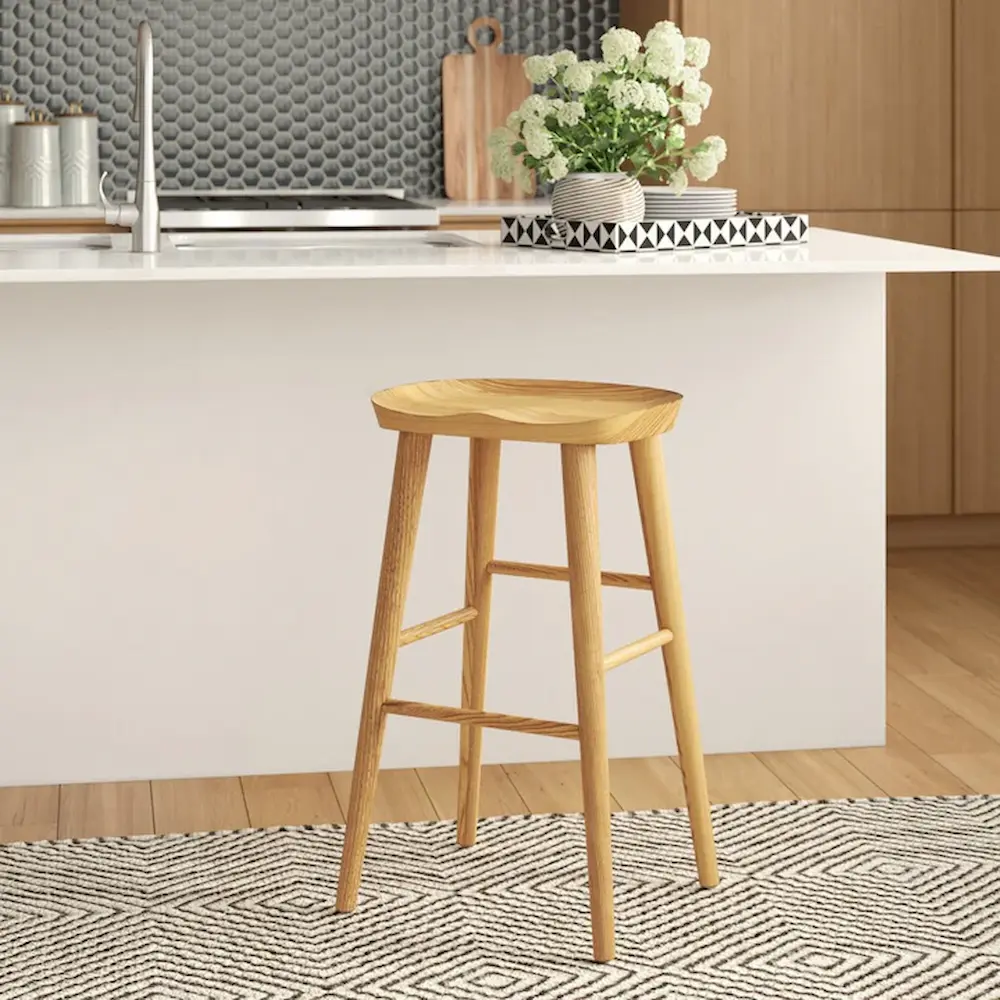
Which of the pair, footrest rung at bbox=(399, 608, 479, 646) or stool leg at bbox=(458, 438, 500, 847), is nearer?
footrest rung at bbox=(399, 608, 479, 646)

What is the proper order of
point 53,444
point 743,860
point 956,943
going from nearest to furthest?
point 956,943
point 743,860
point 53,444

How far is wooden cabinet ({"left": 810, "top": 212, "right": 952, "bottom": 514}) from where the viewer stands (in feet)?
16.2

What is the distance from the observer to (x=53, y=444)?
3.05 metres

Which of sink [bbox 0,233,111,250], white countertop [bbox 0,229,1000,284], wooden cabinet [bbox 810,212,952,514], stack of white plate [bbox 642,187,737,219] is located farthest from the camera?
wooden cabinet [bbox 810,212,952,514]

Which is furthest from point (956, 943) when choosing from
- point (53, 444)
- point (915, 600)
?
point (915, 600)

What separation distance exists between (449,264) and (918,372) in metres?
2.57

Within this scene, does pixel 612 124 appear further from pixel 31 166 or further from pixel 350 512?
pixel 31 166

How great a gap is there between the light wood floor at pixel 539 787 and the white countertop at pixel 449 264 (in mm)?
926

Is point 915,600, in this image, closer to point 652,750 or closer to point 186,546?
point 652,750

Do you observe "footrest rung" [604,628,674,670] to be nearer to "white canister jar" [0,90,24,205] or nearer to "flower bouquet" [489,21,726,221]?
"flower bouquet" [489,21,726,221]

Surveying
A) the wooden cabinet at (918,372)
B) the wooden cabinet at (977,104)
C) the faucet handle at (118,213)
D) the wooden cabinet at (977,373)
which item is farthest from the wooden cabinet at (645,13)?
the faucet handle at (118,213)

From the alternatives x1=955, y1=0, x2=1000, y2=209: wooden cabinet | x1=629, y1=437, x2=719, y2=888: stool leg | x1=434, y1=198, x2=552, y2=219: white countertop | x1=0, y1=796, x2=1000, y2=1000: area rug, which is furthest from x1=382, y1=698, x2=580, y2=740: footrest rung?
x1=955, y1=0, x2=1000, y2=209: wooden cabinet

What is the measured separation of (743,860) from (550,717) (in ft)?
2.04

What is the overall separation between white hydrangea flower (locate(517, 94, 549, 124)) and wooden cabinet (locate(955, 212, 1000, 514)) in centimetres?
215
